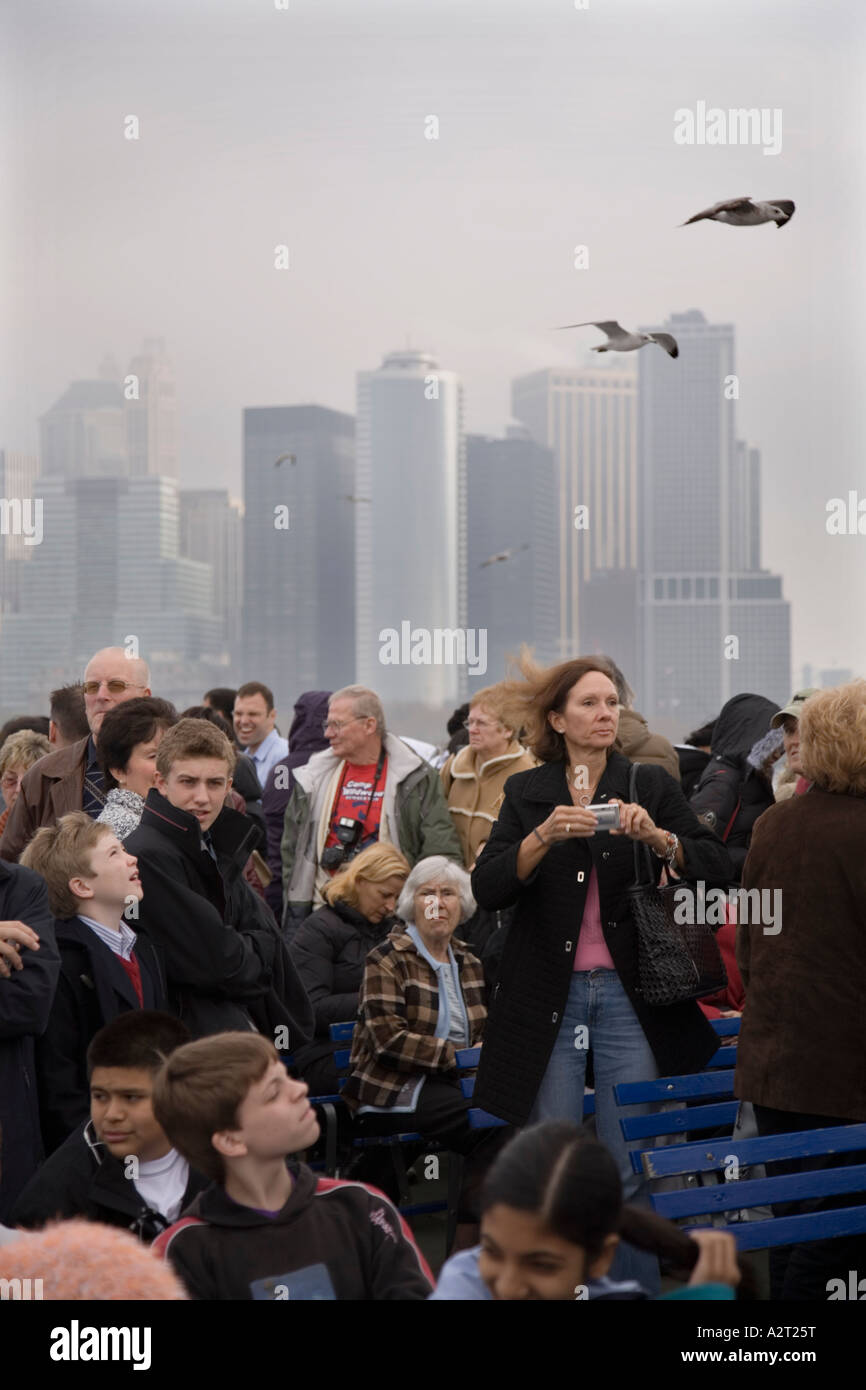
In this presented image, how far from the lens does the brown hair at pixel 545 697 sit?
366 cm

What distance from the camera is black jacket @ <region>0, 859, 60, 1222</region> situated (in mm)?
2979

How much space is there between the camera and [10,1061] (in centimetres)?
305

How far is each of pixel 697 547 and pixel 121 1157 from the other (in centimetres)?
10748

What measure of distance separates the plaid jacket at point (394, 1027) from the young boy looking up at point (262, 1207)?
6.74 feet

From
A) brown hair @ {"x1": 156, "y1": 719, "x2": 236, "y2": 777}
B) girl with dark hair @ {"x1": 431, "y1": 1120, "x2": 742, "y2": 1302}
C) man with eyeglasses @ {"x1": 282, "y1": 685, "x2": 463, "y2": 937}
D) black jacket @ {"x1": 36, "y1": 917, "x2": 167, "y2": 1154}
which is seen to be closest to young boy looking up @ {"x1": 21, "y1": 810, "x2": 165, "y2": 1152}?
black jacket @ {"x1": 36, "y1": 917, "x2": 167, "y2": 1154}

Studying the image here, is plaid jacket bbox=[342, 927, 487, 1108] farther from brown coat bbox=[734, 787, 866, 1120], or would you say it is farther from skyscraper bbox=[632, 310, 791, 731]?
skyscraper bbox=[632, 310, 791, 731]

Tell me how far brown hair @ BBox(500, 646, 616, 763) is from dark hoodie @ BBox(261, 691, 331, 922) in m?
2.71

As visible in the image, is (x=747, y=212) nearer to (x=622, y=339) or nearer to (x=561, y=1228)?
(x=622, y=339)

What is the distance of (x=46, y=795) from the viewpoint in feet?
14.6

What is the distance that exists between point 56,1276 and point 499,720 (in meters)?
3.98

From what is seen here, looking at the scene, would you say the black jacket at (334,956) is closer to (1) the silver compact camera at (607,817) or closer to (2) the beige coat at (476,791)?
(2) the beige coat at (476,791)

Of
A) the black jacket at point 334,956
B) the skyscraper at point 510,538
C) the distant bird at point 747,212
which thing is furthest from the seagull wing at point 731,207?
the skyscraper at point 510,538
